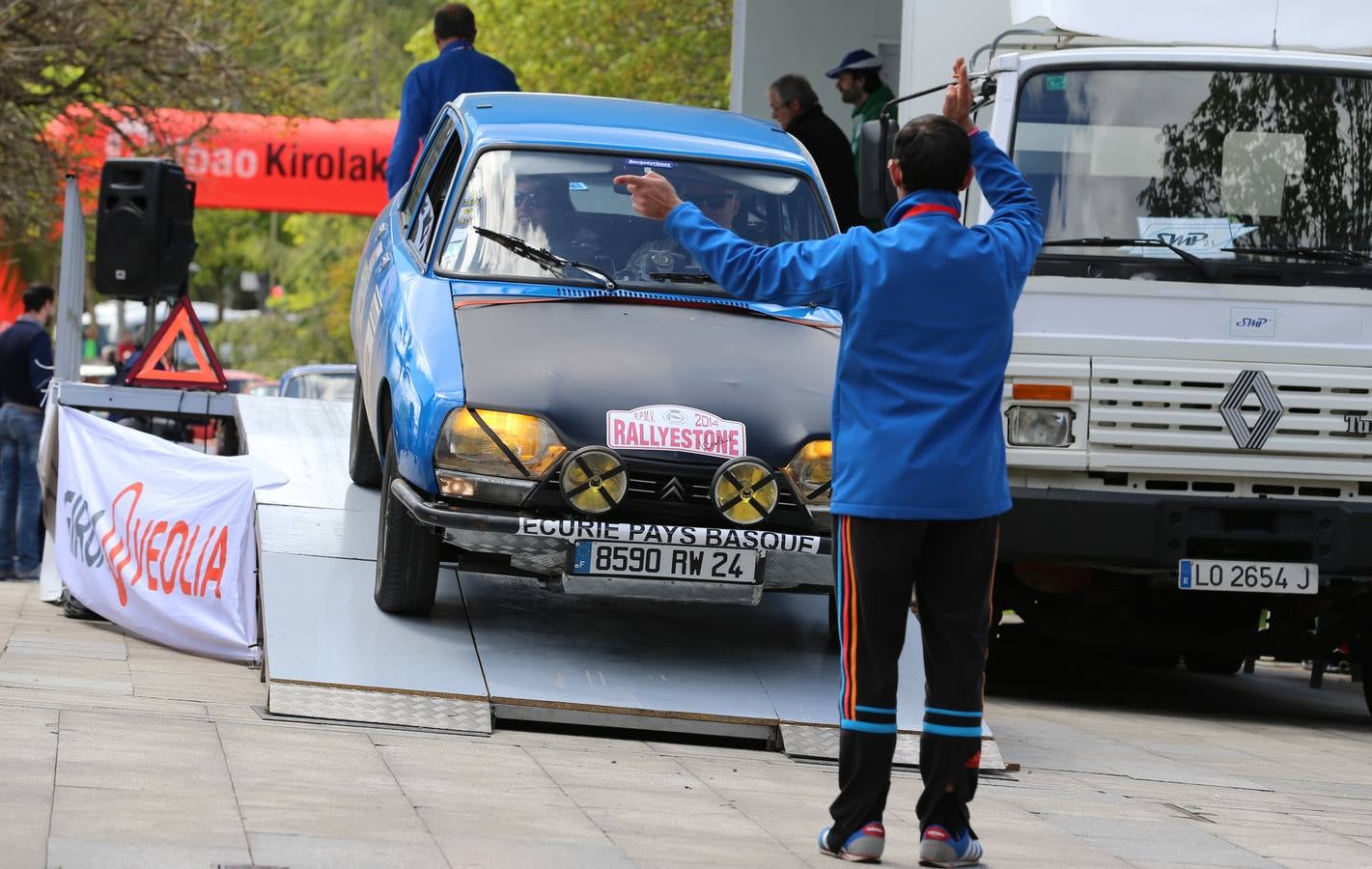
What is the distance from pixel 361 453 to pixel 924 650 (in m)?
5.29

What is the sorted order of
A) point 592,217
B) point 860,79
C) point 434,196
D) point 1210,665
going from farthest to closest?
point 860,79, point 1210,665, point 434,196, point 592,217

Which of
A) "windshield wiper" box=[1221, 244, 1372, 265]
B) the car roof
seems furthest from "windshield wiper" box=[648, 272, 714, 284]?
"windshield wiper" box=[1221, 244, 1372, 265]

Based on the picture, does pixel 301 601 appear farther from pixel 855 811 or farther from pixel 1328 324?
pixel 1328 324

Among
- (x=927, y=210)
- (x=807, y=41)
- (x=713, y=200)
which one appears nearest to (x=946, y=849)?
(x=927, y=210)

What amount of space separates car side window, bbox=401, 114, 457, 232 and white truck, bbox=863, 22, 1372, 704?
6.55 ft

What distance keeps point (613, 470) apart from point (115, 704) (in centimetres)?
191

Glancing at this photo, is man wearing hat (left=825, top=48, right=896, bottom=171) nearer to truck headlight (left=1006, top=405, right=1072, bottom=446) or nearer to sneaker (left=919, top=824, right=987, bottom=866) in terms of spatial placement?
truck headlight (left=1006, top=405, right=1072, bottom=446)

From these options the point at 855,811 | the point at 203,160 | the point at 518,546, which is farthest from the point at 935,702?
the point at 203,160

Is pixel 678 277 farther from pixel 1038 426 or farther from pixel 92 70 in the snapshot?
pixel 92 70

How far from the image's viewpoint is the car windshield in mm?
8172

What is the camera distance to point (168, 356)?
11.7m

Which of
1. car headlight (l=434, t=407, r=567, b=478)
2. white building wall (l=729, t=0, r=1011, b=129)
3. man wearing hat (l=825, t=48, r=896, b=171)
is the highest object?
white building wall (l=729, t=0, r=1011, b=129)

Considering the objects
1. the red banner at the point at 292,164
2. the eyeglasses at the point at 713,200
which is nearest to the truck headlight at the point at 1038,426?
the eyeglasses at the point at 713,200

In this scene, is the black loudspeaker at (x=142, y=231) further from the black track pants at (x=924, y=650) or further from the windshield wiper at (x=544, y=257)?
the black track pants at (x=924, y=650)
